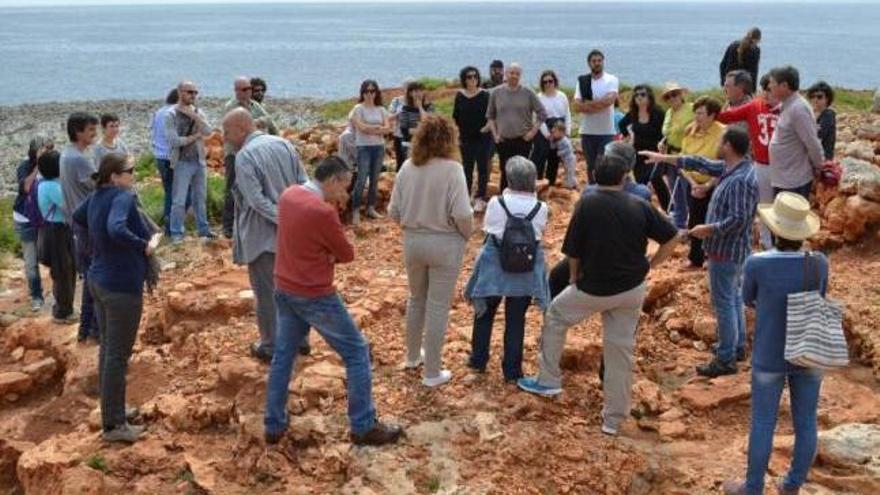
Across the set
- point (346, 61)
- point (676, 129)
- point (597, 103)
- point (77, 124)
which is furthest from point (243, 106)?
point (346, 61)

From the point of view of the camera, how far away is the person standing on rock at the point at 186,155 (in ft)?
35.3

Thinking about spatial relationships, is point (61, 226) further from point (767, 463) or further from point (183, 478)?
point (767, 463)

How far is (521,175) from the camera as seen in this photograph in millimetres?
6371

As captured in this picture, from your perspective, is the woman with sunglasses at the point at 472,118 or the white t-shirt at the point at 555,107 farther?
the white t-shirt at the point at 555,107

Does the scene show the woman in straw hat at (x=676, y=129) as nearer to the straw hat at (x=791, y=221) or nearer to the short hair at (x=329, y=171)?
the straw hat at (x=791, y=221)

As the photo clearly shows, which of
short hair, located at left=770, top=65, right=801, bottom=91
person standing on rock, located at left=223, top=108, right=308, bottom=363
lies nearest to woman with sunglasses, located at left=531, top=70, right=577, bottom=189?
short hair, located at left=770, top=65, right=801, bottom=91

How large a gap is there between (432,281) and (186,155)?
18.4 feet

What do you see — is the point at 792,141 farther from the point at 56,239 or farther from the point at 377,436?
the point at 56,239

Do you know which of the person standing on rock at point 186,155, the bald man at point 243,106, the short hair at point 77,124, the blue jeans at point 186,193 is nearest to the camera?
the short hair at point 77,124

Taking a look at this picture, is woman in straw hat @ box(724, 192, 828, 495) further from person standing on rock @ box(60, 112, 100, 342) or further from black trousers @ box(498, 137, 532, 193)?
person standing on rock @ box(60, 112, 100, 342)

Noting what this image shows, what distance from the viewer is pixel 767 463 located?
18.6 ft

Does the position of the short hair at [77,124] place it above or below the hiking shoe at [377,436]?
above

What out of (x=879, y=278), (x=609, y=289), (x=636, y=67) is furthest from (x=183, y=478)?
(x=636, y=67)

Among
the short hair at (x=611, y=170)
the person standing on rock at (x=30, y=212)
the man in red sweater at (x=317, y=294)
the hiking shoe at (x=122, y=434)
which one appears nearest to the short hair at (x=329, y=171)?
the man in red sweater at (x=317, y=294)
